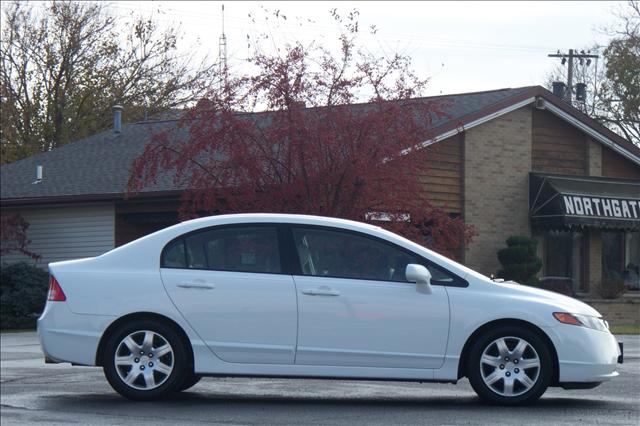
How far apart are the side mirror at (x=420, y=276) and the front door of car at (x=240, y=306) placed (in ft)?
3.17

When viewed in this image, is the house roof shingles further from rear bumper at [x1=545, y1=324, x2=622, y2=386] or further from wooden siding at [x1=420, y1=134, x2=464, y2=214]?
rear bumper at [x1=545, y1=324, x2=622, y2=386]

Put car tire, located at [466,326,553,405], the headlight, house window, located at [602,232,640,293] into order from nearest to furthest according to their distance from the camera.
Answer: car tire, located at [466,326,553,405], the headlight, house window, located at [602,232,640,293]

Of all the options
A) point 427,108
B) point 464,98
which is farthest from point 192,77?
point 427,108

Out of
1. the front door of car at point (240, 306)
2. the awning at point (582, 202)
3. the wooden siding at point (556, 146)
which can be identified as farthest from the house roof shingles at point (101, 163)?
the front door of car at point (240, 306)

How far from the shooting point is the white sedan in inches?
384

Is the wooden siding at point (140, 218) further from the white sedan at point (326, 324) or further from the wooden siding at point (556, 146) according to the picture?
the white sedan at point (326, 324)

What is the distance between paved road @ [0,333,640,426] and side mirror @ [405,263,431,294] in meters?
0.98

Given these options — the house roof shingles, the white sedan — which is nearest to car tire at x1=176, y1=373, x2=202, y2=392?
the white sedan

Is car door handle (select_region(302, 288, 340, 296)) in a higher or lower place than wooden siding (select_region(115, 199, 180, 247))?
lower

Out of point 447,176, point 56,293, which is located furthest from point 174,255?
point 447,176

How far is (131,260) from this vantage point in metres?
10.1

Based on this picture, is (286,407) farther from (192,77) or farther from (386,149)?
(192,77)

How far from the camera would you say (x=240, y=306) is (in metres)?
9.85

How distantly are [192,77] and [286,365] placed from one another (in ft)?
114
